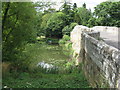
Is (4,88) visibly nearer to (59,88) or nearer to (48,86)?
(48,86)

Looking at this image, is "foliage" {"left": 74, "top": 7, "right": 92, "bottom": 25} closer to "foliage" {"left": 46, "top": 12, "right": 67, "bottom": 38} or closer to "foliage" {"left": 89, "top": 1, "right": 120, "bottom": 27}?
"foliage" {"left": 46, "top": 12, "right": 67, "bottom": 38}

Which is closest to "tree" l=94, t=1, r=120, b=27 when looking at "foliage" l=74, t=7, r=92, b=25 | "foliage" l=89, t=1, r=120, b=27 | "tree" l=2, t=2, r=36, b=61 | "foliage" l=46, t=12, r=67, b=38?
"foliage" l=89, t=1, r=120, b=27

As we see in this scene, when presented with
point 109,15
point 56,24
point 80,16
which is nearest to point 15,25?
point 109,15

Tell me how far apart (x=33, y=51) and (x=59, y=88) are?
2269 millimetres

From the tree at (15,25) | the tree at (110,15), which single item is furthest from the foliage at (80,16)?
the tree at (15,25)

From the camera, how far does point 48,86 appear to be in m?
5.98

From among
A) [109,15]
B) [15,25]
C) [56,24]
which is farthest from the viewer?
[56,24]

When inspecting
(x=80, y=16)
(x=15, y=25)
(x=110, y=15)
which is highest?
(x=80, y=16)

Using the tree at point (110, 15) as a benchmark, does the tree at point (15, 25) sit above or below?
below

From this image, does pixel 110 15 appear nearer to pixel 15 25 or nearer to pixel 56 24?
pixel 56 24

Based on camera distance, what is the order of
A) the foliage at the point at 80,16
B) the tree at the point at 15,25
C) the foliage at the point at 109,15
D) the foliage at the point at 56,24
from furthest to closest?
1. the foliage at the point at 80,16
2. the foliage at the point at 56,24
3. the foliage at the point at 109,15
4. the tree at the point at 15,25

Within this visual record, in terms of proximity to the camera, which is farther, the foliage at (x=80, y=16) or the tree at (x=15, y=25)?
the foliage at (x=80, y=16)

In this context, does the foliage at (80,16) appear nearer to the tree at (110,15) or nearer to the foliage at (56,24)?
the foliage at (56,24)

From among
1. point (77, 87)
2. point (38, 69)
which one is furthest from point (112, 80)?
point (38, 69)
